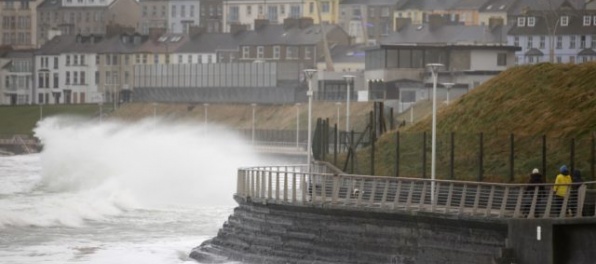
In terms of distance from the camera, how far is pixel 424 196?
51312 mm

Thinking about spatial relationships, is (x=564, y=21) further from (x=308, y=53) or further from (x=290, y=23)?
(x=290, y=23)

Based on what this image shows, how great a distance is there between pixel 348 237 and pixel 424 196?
204 centimetres

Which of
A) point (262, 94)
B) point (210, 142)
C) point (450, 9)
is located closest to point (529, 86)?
point (210, 142)

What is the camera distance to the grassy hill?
56.4m

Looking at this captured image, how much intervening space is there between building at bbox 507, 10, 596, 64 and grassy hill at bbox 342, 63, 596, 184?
80812 millimetres

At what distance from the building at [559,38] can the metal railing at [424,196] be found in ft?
305

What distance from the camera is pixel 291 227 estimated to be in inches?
2146

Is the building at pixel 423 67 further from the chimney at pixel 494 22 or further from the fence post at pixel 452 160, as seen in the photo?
the fence post at pixel 452 160

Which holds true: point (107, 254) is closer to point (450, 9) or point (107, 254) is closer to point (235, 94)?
point (235, 94)

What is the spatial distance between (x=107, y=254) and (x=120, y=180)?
37263 mm

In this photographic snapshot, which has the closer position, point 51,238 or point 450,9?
point 51,238

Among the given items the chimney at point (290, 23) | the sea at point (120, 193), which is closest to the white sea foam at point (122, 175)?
the sea at point (120, 193)

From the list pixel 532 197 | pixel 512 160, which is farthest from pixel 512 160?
pixel 532 197

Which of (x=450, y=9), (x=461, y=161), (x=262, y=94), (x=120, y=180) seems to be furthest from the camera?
(x=450, y=9)
